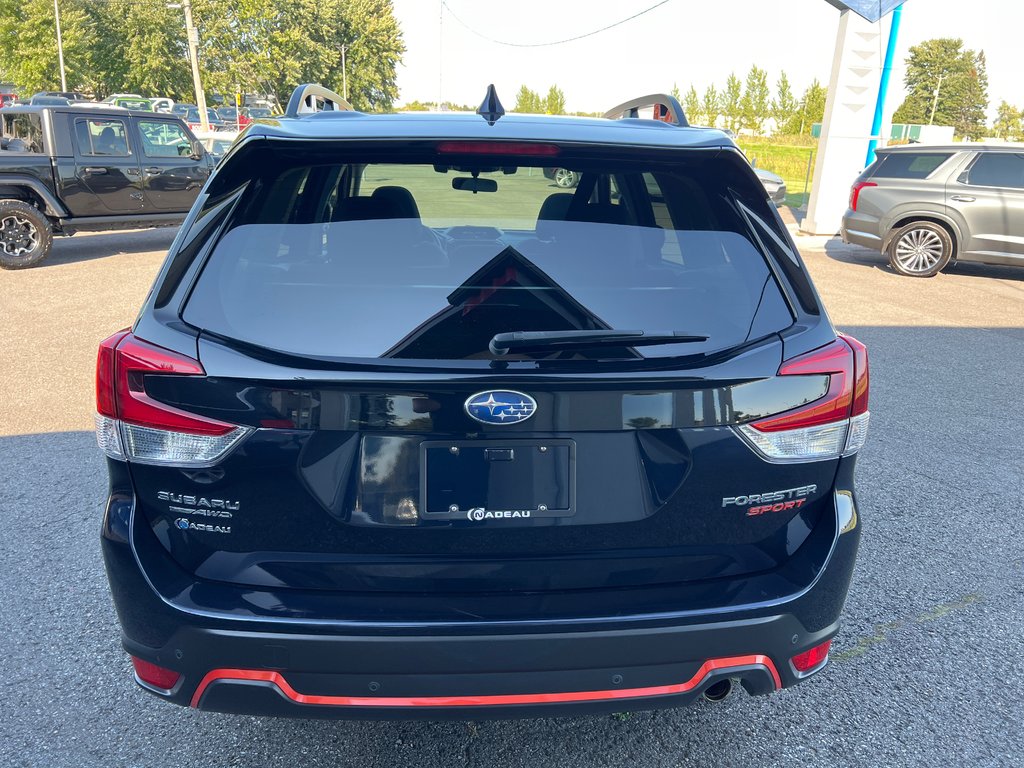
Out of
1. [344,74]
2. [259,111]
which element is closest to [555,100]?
[344,74]

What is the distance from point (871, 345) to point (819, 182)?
879 cm

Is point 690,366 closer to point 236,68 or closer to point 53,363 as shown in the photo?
point 53,363

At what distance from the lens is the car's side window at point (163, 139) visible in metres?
12.5

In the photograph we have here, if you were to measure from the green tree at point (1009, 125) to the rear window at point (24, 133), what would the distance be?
4054 inches

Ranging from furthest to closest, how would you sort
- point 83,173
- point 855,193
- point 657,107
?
point 855,193 → point 83,173 → point 657,107

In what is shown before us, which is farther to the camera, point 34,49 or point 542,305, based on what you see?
point 34,49

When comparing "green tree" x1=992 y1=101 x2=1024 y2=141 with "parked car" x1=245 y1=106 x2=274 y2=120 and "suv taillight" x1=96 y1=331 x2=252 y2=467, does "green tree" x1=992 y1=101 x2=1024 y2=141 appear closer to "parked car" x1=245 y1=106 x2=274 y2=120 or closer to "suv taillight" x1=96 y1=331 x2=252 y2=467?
"parked car" x1=245 y1=106 x2=274 y2=120

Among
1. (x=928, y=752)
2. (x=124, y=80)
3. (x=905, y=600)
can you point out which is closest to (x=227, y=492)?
(x=928, y=752)

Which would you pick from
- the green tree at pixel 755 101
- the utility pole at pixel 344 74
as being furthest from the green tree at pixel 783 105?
the utility pole at pixel 344 74

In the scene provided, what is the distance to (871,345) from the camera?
8242 mm

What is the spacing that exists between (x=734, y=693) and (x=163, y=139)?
12489 mm

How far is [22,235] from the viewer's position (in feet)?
37.3

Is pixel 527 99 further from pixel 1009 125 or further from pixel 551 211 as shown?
pixel 551 211

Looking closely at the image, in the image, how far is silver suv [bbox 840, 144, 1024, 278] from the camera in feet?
38.5
